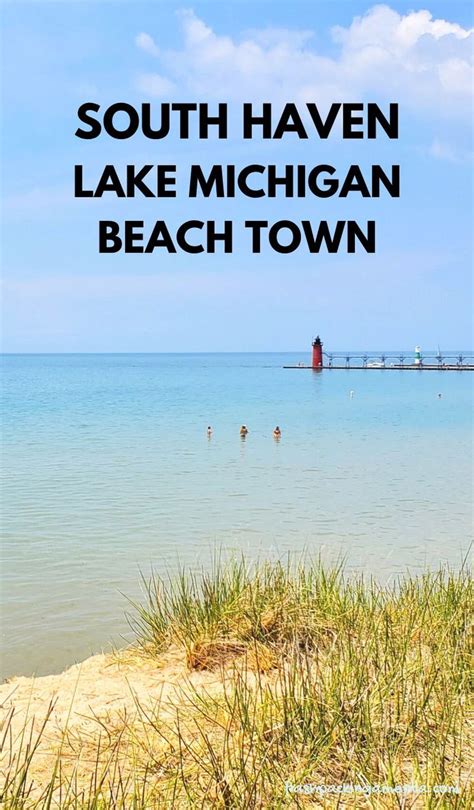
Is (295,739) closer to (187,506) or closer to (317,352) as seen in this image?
(187,506)

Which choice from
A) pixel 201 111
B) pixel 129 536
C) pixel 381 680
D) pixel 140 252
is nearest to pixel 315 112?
pixel 201 111

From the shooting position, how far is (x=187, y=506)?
13367 millimetres

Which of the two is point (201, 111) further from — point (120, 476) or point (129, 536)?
point (120, 476)

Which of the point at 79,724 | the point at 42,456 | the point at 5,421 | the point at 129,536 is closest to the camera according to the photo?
the point at 79,724

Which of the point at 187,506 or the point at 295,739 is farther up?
the point at 295,739

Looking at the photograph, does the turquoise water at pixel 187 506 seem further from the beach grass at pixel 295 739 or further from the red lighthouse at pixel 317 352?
the red lighthouse at pixel 317 352

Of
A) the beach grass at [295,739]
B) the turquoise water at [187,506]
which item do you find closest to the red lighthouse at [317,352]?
the turquoise water at [187,506]

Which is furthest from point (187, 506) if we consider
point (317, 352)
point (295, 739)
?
point (317, 352)

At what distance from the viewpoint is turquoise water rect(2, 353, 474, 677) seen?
26.9ft

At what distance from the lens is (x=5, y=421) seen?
3078cm

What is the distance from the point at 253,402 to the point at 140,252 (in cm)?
3343

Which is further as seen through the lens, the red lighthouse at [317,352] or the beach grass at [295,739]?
the red lighthouse at [317,352]

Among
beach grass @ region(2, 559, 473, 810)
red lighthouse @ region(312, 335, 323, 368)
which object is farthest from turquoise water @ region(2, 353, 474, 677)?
red lighthouse @ region(312, 335, 323, 368)

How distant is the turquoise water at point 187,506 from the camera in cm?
819
